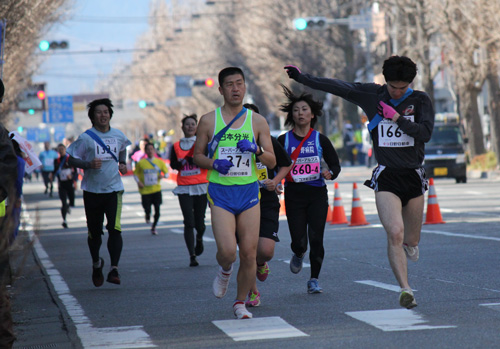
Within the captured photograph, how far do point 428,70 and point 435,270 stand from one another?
32758mm

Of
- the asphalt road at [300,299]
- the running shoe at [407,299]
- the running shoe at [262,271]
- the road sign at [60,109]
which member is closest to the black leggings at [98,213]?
the asphalt road at [300,299]

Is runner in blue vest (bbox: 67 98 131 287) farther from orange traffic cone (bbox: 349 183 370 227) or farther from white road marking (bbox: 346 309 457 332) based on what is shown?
orange traffic cone (bbox: 349 183 370 227)

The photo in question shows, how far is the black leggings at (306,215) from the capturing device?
10547 millimetres

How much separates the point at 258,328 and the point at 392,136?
1.98 meters

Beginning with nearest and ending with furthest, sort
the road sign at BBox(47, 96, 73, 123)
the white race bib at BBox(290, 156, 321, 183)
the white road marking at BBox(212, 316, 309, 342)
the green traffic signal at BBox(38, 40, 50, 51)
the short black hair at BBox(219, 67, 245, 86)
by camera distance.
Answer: the white road marking at BBox(212, 316, 309, 342) → the short black hair at BBox(219, 67, 245, 86) → the white race bib at BBox(290, 156, 321, 183) → the green traffic signal at BBox(38, 40, 50, 51) → the road sign at BBox(47, 96, 73, 123)

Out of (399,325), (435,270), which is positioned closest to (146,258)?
(435,270)

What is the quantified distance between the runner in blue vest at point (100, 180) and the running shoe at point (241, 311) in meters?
3.13

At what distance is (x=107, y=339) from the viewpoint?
7906 millimetres

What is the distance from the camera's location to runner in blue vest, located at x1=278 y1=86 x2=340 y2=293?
10.6 metres

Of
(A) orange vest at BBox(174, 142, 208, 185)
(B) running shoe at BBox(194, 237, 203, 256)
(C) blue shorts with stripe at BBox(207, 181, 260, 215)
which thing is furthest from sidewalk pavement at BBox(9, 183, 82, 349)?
(A) orange vest at BBox(174, 142, 208, 185)

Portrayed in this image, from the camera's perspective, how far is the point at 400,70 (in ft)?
29.0

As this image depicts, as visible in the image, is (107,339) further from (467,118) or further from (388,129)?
(467,118)

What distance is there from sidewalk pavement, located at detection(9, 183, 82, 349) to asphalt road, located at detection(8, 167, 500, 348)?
6 cm

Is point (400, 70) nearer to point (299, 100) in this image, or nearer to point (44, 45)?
point (299, 100)
